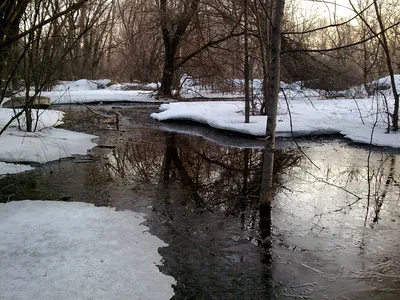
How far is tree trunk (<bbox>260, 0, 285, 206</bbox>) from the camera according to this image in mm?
4646

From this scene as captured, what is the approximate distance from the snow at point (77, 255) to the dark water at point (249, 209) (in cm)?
27

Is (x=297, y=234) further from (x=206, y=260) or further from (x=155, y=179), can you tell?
(x=155, y=179)

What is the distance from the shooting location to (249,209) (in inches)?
215

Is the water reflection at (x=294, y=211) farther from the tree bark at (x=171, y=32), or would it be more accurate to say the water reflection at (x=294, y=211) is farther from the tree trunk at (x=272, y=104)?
the tree bark at (x=171, y=32)

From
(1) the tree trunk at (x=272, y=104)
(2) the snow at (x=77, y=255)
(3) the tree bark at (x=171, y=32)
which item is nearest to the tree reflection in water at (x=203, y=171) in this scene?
(1) the tree trunk at (x=272, y=104)

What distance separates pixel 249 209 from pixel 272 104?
1.56 metres

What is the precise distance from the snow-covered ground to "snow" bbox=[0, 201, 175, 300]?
283cm

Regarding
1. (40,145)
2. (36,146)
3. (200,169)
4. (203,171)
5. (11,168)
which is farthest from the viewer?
(40,145)

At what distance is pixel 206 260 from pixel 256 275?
0.56 metres

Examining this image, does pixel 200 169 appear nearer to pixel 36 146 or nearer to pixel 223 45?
pixel 36 146

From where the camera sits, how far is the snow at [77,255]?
10.7 ft

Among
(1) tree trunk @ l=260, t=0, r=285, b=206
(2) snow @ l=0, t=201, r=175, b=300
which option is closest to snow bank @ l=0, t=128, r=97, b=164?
(2) snow @ l=0, t=201, r=175, b=300

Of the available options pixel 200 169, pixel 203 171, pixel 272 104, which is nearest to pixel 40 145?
pixel 200 169

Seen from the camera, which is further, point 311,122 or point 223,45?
point 223,45
